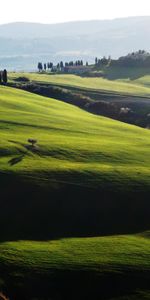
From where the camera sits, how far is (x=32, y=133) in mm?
77812

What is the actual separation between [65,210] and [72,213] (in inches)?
34.9

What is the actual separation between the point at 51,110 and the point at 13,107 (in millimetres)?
8475

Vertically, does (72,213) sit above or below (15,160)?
below

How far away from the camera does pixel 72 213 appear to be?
5259 cm

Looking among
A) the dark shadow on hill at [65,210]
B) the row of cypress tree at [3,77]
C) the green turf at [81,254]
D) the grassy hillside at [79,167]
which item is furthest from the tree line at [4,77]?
the green turf at [81,254]

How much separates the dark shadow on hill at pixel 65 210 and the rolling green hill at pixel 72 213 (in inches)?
4.1

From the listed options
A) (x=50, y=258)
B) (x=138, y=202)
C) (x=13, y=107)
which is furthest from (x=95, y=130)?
(x=50, y=258)

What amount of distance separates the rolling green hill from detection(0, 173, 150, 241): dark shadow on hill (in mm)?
104

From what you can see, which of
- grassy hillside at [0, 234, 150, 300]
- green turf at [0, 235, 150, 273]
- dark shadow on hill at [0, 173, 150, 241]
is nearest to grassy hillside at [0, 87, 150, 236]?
dark shadow on hill at [0, 173, 150, 241]

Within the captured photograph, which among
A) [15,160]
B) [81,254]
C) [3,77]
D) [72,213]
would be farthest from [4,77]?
[81,254]

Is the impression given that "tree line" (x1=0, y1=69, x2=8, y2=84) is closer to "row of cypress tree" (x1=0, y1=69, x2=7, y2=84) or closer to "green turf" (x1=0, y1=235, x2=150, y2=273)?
"row of cypress tree" (x1=0, y1=69, x2=7, y2=84)

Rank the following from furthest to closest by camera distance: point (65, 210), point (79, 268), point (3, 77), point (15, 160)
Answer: point (3, 77) → point (15, 160) → point (65, 210) → point (79, 268)

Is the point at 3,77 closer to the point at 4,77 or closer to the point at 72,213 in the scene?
the point at 4,77

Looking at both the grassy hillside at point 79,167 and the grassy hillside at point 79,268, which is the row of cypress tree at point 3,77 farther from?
the grassy hillside at point 79,268
